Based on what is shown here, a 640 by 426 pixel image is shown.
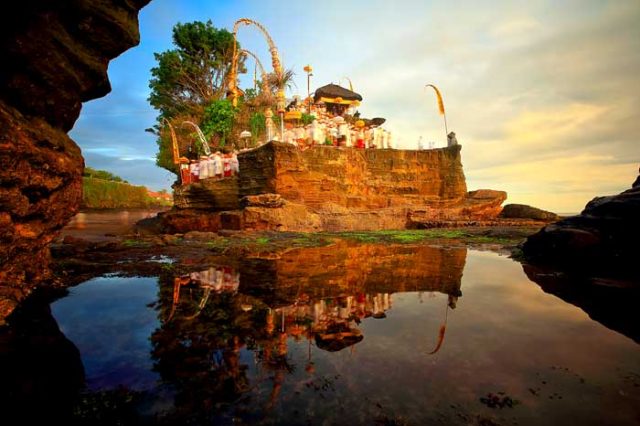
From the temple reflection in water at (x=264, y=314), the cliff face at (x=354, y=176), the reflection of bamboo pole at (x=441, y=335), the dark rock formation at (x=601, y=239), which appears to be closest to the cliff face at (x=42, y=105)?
the temple reflection in water at (x=264, y=314)

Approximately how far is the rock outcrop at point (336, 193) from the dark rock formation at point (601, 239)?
10150 millimetres

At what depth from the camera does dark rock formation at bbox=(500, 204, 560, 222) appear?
20939mm

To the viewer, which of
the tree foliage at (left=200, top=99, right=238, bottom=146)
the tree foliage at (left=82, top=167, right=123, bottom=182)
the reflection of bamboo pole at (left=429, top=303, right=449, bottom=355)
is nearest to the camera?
the reflection of bamboo pole at (left=429, top=303, right=449, bottom=355)

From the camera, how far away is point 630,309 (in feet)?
11.3

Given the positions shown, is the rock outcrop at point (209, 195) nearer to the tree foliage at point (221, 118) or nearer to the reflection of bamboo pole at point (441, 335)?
the tree foliage at point (221, 118)

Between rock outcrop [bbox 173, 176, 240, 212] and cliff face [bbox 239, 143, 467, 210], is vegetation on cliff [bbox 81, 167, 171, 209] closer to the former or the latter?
rock outcrop [bbox 173, 176, 240, 212]

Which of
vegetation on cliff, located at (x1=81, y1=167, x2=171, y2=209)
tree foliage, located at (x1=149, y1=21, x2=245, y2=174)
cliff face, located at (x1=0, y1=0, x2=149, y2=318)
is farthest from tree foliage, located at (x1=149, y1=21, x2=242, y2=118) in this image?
cliff face, located at (x1=0, y1=0, x2=149, y2=318)

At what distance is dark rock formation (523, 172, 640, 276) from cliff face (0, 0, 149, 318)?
27.1 feet

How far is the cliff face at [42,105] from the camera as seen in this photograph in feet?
10.4

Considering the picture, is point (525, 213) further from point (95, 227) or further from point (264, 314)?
point (95, 227)

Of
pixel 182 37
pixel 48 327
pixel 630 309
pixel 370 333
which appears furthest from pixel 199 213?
pixel 182 37

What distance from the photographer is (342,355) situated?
7.86 ft

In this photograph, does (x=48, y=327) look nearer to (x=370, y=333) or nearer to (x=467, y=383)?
(x=370, y=333)

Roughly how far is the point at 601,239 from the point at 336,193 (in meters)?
12.3
